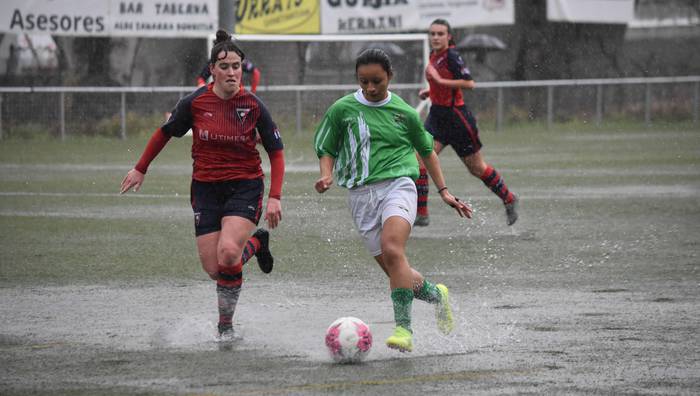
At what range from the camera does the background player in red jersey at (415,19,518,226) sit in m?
12.7

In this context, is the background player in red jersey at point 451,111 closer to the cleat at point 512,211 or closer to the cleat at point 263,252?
the cleat at point 512,211

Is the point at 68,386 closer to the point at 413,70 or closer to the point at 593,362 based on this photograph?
the point at 593,362

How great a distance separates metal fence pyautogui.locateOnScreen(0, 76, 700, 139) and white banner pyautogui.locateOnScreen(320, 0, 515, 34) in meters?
1.50

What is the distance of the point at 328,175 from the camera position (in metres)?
7.07

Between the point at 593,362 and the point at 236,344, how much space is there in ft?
6.22

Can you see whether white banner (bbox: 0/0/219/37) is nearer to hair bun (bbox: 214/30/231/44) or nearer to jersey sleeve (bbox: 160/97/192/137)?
hair bun (bbox: 214/30/231/44)

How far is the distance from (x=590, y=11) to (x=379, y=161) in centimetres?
2543

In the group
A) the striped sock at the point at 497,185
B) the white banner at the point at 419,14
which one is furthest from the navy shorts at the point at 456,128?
the white banner at the point at 419,14

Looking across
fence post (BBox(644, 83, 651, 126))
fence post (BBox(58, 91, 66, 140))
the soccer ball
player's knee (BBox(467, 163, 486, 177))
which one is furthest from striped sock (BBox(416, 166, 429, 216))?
fence post (BBox(644, 83, 651, 126))

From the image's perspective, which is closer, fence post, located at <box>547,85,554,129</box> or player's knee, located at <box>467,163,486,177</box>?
player's knee, located at <box>467,163,486,177</box>

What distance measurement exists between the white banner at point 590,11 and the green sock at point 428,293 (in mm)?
24058

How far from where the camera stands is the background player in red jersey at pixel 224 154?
7227 millimetres

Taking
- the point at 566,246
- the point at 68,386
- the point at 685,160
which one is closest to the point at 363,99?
the point at 68,386

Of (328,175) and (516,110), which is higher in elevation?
(328,175)
